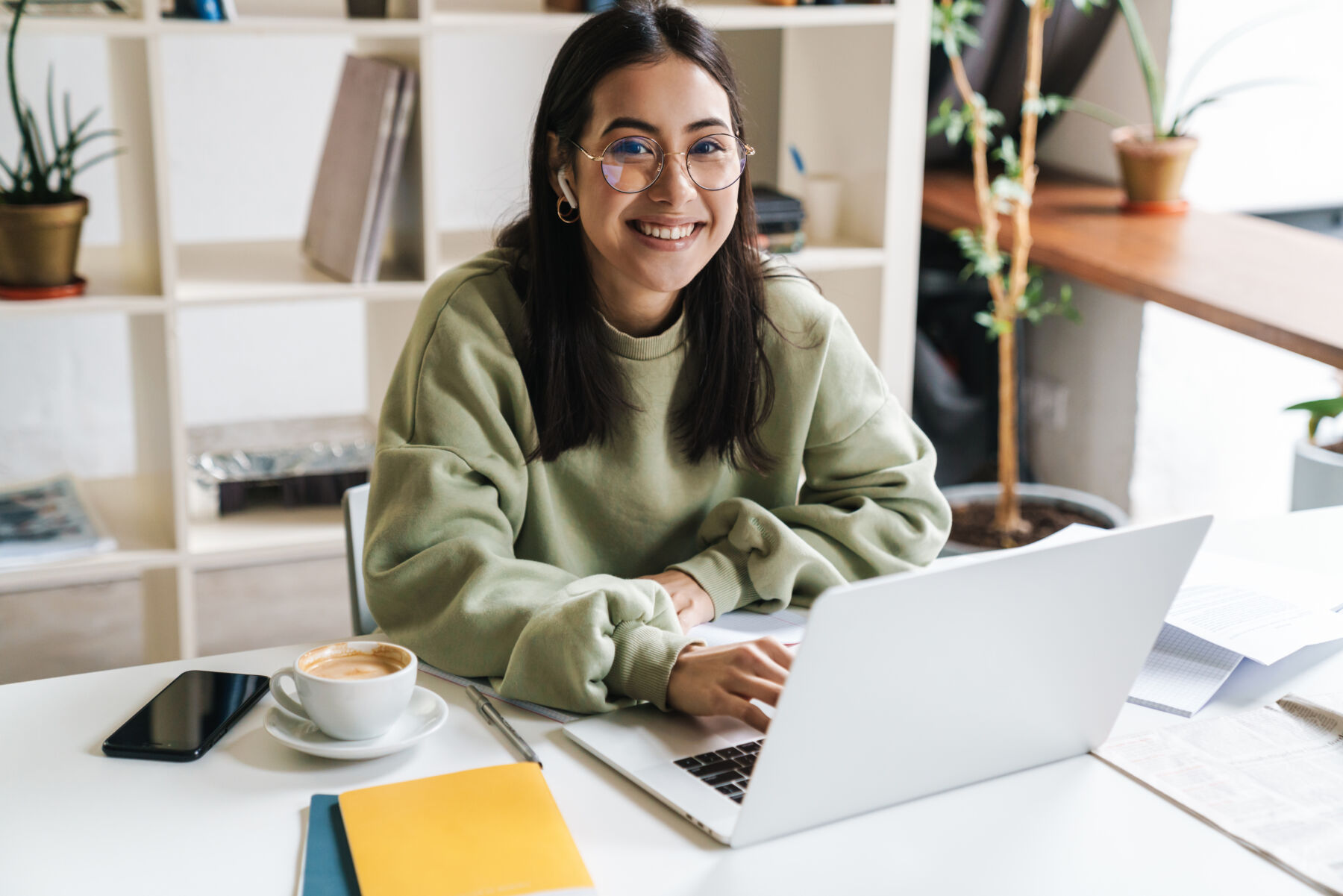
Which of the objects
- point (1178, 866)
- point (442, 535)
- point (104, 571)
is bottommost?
point (104, 571)

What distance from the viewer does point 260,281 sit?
2213mm

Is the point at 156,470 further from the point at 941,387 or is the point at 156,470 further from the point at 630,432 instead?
the point at 941,387

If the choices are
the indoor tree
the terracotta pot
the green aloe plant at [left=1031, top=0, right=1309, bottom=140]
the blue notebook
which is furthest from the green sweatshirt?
the terracotta pot

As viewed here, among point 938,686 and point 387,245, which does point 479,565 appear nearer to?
point 938,686

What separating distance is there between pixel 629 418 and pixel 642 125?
0.30m

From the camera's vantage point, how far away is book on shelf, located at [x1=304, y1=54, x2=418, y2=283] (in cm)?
212

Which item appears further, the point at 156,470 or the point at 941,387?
the point at 941,387

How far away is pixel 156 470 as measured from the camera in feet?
7.30

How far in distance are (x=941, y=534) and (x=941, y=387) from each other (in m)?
1.72

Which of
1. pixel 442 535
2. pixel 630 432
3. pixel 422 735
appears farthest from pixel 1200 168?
pixel 422 735

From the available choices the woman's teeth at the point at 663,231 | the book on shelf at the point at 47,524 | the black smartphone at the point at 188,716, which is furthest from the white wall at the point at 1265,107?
the black smartphone at the point at 188,716

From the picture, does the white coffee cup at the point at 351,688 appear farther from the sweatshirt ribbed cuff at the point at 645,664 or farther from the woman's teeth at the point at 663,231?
the woman's teeth at the point at 663,231

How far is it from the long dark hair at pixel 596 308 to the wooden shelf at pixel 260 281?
2.66 feet

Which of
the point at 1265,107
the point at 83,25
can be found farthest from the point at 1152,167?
the point at 83,25
